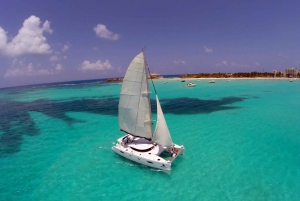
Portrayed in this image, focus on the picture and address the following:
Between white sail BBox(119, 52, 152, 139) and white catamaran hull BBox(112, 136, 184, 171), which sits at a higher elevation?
white sail BBox(119, 52, 152, 139)

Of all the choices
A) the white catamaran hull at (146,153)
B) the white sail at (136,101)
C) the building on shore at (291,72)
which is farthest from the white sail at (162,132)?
the building on shore at (291,72)

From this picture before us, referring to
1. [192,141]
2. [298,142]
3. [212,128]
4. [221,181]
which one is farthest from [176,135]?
[298,142]

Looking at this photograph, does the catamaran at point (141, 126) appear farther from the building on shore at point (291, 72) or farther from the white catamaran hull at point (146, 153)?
the building on shore at point (291, 72)

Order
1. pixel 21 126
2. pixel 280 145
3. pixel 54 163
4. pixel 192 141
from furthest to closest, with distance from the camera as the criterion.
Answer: pixel 21 126
pixel 192 141
pixel 280 145
pixel 54 163

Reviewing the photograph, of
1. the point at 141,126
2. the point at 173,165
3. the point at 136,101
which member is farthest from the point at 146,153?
the point at 136,101

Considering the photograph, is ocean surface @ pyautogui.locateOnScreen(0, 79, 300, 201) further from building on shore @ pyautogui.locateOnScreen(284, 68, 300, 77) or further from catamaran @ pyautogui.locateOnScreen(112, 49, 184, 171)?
building on shore @ pyautogui.locateOnScreen(284, 68, 300, 77)

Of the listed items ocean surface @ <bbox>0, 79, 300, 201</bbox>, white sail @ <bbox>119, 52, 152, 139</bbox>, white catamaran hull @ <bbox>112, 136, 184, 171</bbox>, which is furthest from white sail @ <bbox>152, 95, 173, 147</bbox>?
ocean surface @ <bbox>0, 79, 300, 201</bbox>

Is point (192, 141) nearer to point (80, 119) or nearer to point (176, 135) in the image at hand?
point (176, 135)
